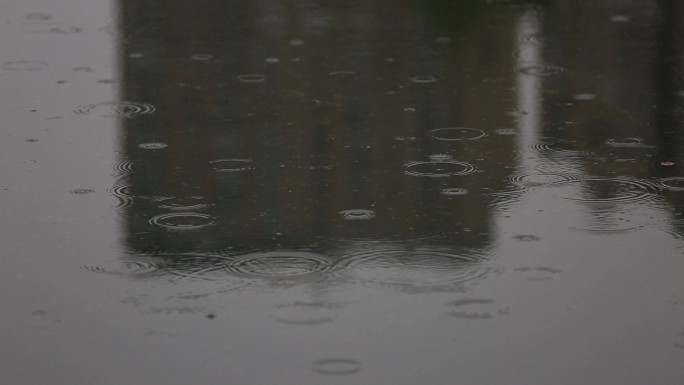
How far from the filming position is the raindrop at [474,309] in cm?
636

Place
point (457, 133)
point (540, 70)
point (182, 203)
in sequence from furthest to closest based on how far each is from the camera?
point (540, 70) < point (457, 133) < point (182, 203)

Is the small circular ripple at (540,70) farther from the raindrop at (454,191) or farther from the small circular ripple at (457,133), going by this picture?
the raindrop at (454,191)

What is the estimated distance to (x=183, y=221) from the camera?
763cm

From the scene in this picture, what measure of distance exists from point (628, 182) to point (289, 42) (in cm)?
448

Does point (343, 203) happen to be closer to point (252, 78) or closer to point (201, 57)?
point (252, 78)

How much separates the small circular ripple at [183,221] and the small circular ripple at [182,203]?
0.31ft

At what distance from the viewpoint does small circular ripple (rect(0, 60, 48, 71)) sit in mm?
11352

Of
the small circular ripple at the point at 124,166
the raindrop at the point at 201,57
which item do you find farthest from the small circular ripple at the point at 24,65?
the small circular ripple at the point at 124,166

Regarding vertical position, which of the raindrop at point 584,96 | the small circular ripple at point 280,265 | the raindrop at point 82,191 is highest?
the raindrop at point 584,96

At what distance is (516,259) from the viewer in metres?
7.11

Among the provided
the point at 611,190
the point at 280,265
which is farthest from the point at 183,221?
the point at 611,190

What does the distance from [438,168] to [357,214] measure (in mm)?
995

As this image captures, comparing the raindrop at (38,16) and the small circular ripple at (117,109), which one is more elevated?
the raindrop at (38,16)

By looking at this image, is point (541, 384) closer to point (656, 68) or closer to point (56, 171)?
point (56, 171)
